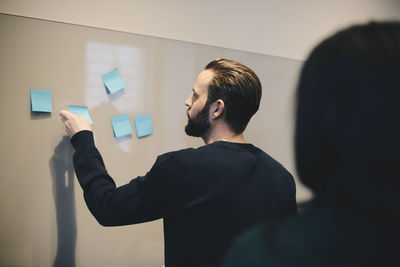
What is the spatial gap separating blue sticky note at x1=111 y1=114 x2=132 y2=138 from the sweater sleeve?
40cm

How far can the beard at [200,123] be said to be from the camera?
109 cm

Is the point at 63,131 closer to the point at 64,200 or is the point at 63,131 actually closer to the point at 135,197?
the point at 64,200

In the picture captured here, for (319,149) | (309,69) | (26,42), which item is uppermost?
(26,42)

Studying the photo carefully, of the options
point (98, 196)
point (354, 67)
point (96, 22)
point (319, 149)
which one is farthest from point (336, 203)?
point (96, 22)

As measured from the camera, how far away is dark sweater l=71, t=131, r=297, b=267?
0.85m

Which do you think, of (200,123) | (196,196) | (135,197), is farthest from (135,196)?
(200,123)

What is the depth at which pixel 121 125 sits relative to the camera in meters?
1.32

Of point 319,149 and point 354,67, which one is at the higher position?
point 354,67

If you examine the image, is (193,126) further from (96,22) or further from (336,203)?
(336,203)

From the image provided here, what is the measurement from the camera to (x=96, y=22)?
4.28ft

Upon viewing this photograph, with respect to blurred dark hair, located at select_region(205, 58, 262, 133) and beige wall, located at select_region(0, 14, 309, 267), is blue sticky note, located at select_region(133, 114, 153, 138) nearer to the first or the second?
beige wall, located at select_region(0, 14, 309, 267)

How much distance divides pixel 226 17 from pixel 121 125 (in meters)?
0.78

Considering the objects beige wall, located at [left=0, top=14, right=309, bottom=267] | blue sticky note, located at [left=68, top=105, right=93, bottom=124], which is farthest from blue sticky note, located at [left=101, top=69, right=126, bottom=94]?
blue sticky note, located at [left=68, top=105, right=93, bottom=124]

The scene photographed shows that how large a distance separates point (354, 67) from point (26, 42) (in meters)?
1.19
